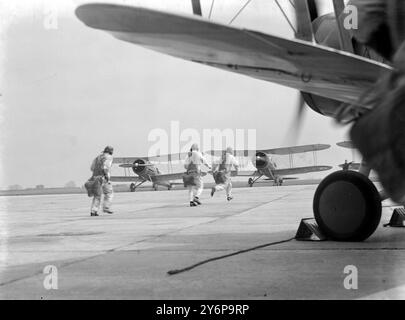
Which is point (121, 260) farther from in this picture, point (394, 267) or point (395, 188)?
point (395, 188)

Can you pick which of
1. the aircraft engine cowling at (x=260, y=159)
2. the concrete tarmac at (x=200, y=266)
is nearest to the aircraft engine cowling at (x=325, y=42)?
the concrete tarmac at (x=200, y=266)

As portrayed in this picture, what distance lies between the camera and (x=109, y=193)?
406 inches

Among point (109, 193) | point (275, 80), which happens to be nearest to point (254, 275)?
point (275, 80)

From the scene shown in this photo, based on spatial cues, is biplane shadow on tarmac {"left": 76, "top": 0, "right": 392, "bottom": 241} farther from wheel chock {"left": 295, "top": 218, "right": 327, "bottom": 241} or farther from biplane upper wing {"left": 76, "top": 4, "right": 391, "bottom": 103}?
wheel chock {"left": 295, "top": 218, "right": 327, "bottom": 241}

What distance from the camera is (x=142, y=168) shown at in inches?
1199

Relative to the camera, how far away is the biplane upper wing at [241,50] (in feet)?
6.61

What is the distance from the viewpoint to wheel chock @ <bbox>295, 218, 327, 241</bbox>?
4762mm

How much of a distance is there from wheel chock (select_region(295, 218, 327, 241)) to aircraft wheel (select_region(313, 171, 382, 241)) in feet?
0.22

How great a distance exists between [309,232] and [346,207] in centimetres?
52

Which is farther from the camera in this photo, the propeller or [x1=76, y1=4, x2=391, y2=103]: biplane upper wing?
the propeller

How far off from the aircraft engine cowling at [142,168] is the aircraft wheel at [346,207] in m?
24.0

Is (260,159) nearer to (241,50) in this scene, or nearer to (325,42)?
(325,42)

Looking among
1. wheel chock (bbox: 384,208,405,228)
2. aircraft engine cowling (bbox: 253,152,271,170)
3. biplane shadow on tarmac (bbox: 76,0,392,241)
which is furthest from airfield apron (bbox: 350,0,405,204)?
aircraft engine cowling (bbox: 253,152,271,170)

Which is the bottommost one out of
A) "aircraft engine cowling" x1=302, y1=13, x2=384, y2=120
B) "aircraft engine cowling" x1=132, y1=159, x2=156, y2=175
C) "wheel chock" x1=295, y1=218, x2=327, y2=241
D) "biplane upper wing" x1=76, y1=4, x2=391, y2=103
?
"wheel chock" x1=295, y1=218, x2=327, y2=241
